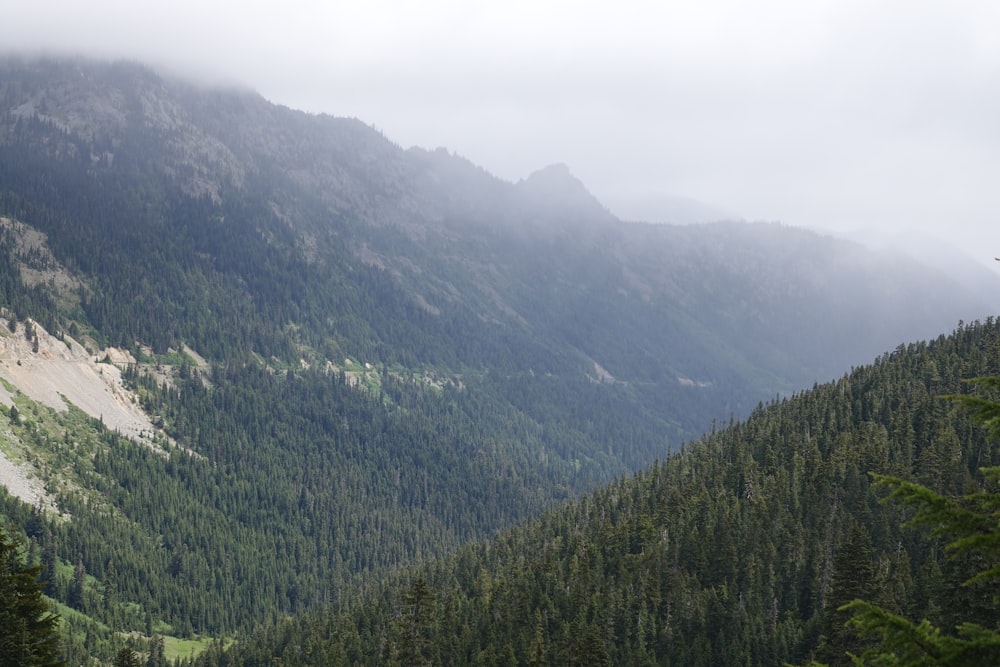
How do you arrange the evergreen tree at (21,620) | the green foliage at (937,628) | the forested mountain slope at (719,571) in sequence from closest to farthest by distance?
the green foliage at (937,628)
the evergreen tree at (21,620)
the forested mountain slope at (719,571)

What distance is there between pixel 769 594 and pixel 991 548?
137m

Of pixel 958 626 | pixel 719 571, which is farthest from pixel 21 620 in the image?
pixel 719 571

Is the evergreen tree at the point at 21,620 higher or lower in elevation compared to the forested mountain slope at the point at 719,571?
lower

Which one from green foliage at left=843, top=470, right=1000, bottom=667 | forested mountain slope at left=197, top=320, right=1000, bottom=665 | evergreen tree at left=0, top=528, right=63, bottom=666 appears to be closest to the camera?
green foliage at left=843, top=470, right=1000, bottom=667

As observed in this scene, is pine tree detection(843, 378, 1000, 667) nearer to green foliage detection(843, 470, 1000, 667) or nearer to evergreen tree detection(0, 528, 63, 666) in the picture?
green foliage detection(843, 470, 1000, 667)

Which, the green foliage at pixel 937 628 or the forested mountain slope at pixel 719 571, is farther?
the forested mountain slope at pixel 719 571

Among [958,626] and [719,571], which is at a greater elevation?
[719,571]

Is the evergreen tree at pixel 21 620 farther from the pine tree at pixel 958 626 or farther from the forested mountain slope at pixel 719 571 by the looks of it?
the forested mountain slope at pixel 719 571

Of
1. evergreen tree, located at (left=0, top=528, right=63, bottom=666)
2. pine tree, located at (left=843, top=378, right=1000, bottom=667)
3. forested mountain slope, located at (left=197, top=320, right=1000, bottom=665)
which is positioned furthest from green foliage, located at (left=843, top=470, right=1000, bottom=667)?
forested mountain slope, located at (left=197, top=320, right=1000, bottom=665)

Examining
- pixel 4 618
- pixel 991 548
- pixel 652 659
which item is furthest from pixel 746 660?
pixel 991 548

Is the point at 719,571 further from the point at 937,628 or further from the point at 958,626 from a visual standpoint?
the point at 958,626

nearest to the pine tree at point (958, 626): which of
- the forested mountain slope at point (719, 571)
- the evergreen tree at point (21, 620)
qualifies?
the evergreen tree at point (21, 620)

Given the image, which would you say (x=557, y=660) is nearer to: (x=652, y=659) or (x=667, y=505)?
(x=652, y=659)

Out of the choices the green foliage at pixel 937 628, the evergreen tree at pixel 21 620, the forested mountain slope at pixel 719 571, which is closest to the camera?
the green foliage at pixel 937 628
